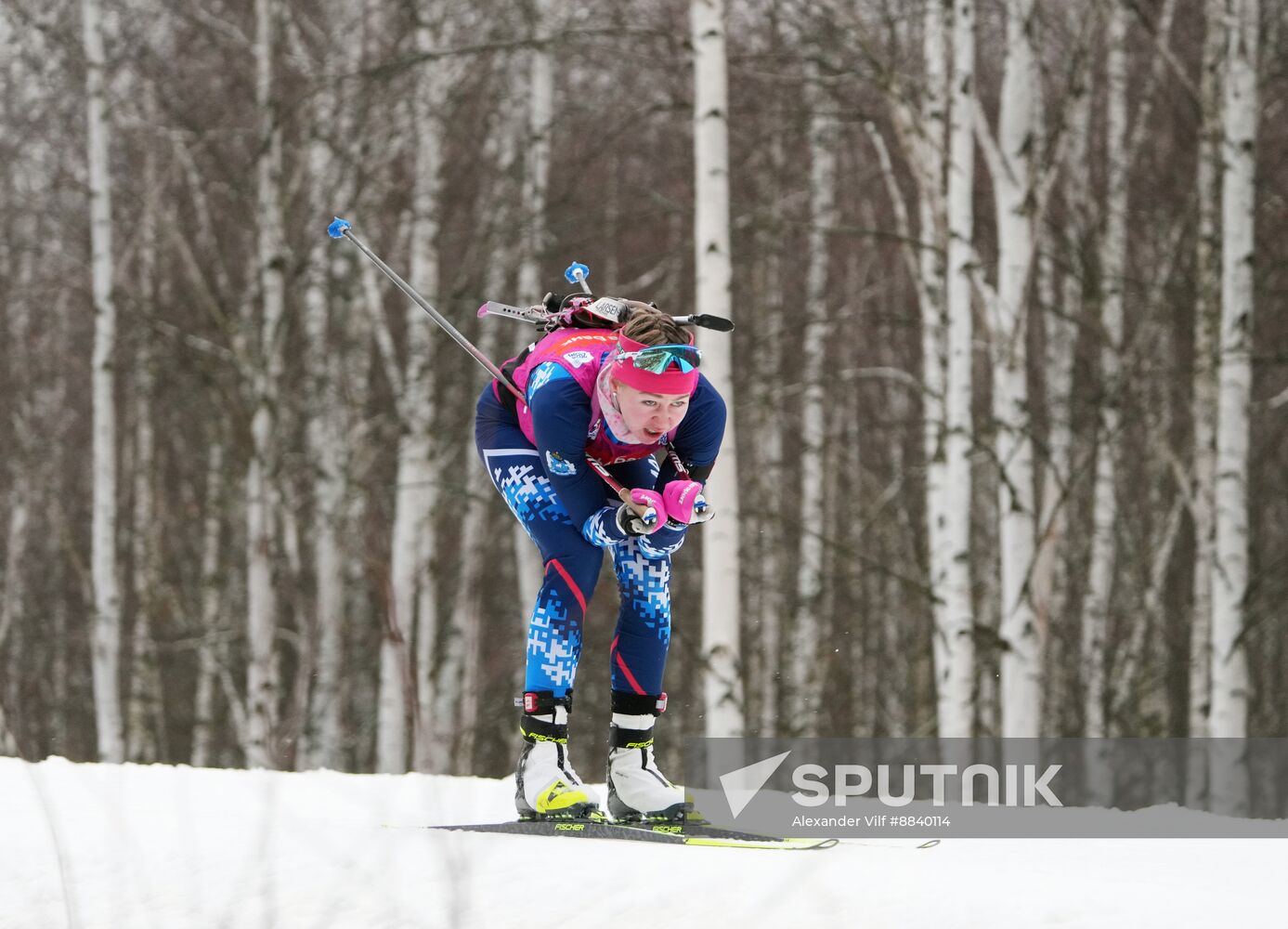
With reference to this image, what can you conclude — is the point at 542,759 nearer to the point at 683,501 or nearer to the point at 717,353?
the point at 683,501

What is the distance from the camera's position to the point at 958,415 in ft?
26.4

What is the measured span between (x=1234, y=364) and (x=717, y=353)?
9.51 ft

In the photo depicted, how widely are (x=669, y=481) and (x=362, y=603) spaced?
13.1 meters

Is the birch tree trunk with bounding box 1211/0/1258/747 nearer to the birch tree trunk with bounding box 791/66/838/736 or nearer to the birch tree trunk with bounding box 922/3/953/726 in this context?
the birch tree trunk with bounding box 922/3/953/726

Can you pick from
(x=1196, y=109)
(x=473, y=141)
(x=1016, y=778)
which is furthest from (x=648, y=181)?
(x=1016, y=778)

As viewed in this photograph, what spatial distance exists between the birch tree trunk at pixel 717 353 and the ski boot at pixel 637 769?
112 inches

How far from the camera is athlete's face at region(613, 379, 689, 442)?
4191 mm

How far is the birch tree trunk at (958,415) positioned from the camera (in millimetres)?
7875

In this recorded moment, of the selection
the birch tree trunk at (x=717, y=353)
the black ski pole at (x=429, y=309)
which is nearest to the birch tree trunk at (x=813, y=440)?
the birch tree trunk at (x=717, y=353)

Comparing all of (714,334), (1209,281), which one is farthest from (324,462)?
(1209,281)

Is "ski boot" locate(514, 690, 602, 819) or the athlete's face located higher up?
the athlete's face

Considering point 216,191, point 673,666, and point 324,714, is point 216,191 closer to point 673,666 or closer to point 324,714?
point 324,714

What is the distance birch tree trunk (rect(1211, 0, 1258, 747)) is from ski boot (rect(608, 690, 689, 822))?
4877mm

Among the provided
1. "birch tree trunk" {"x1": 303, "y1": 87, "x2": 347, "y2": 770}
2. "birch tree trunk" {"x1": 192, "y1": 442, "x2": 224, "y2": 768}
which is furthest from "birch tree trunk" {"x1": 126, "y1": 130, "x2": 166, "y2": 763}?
"birch tree trunk" {"x1": 303, "y1": 87, "x2": 347, "y2": 770}
